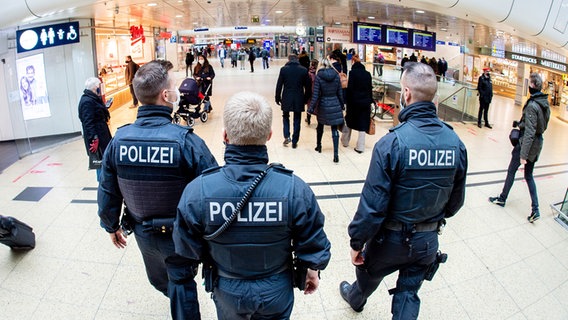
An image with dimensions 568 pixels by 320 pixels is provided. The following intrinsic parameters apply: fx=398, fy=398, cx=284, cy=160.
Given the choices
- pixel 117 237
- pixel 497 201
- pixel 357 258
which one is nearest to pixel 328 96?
pixel 497 201

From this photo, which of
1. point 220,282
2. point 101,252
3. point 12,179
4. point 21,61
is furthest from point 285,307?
point 21,61

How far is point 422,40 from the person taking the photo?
1298 cm

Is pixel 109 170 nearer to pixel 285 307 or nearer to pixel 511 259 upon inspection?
pixel 285 307

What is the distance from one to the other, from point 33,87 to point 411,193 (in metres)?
8.44

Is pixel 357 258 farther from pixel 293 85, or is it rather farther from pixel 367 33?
pixel 367 33

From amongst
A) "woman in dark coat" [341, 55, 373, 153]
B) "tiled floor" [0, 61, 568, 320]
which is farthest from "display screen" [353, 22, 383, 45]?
"tiled floor" [0, 61, 568, 320]

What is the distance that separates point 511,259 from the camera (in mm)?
3729

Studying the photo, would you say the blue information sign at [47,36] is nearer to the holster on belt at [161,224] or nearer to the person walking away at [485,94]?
the holster on belt at [161,224]

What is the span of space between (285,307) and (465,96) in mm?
11235

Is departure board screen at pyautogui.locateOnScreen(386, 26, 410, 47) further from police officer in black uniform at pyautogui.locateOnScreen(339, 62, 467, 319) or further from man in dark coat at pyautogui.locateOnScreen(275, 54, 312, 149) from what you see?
police officer in black uniform at pyautogui.locateOnScreen(339, 62, 467, 319)

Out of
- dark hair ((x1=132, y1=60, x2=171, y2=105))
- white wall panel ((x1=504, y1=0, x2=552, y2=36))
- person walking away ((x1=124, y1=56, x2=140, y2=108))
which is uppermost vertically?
white wall panel ((x1=504, y1=0, x2=552, y2=36))

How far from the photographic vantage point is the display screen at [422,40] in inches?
502

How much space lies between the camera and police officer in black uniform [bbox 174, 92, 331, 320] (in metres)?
1.65

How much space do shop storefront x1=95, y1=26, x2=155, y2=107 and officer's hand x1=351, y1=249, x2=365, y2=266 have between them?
923cm
